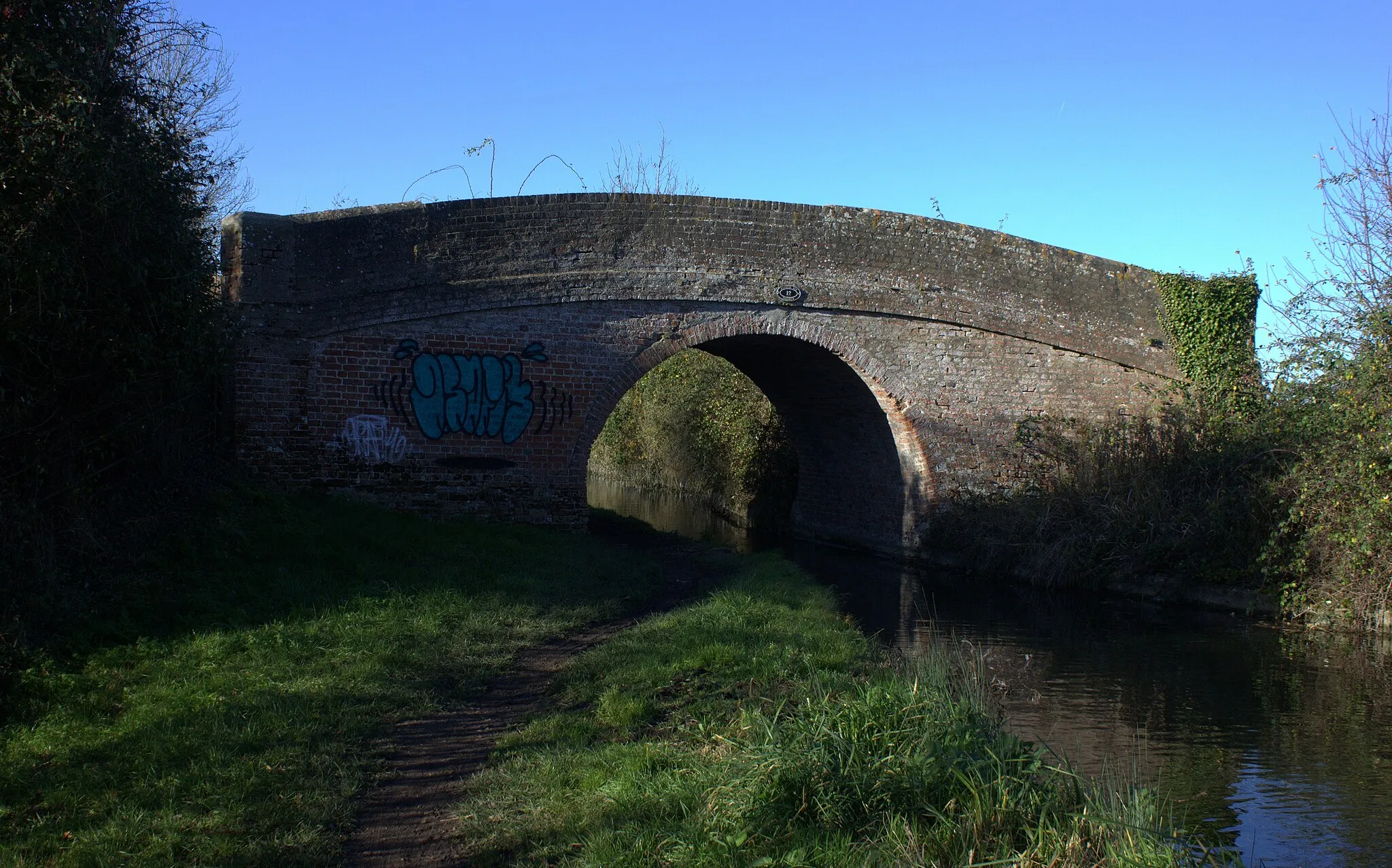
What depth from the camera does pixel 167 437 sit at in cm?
811

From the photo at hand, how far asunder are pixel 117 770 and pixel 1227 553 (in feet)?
36.4

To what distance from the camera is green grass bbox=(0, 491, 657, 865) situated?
12.6 ft

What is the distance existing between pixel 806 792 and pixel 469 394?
8878mm

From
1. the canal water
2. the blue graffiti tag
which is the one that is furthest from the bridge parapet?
the canal water

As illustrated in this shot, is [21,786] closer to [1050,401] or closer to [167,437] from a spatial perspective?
[167,437]

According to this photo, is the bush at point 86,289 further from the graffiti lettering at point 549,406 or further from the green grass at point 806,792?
the graffiti lettering at point 549,406

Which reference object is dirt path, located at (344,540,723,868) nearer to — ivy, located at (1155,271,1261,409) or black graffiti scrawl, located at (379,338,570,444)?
black graffiti scrawl, located at (379,338,570,444)

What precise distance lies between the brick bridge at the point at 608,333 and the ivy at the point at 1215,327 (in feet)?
1.17

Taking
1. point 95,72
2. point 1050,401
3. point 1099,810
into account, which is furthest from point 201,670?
point 1050,401

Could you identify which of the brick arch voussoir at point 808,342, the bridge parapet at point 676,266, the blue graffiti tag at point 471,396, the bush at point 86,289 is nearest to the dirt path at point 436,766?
the bush at point 86,289

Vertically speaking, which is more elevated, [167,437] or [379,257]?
[379,257]

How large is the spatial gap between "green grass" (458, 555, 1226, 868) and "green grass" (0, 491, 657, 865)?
0.85 meters

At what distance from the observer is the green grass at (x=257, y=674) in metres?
3.85

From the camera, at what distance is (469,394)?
1195 centimetres
